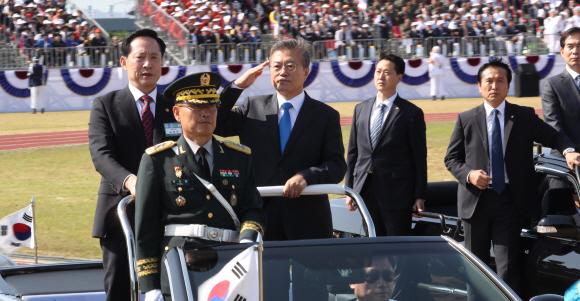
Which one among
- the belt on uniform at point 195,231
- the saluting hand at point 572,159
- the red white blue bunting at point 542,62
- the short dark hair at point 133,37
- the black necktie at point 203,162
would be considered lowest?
the red white blue bunting at point 542,62

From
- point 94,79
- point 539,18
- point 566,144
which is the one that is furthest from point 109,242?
point 539,18

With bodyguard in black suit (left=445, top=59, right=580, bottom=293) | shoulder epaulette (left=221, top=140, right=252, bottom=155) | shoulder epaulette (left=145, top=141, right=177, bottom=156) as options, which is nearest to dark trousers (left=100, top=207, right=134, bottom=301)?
shoulder epaulette (left=145, top=141, right=177, bottom=156)

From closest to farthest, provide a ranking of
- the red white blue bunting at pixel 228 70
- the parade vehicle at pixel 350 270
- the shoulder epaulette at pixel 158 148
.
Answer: the parade vehicle at pixel 350 270
the shoulder epaulette at pixel 158 148
the red white blue bunting at pixel 228 70

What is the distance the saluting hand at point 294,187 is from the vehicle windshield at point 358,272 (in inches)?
34.7

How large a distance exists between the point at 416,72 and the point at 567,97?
1925 cm

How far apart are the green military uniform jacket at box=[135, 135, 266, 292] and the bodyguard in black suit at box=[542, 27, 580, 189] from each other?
2.70 meters

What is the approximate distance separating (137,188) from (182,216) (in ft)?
0.78

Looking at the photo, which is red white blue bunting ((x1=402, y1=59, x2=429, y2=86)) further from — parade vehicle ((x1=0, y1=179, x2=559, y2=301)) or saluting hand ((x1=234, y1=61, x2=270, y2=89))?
parade vehicle ((x1=0, y1=179, x2=559, y2=301))

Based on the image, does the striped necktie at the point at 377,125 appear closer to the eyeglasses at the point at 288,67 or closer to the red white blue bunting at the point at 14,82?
the eyeglasses at the point at 288,67

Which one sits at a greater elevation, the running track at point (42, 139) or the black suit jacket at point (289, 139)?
the black suit jacket at point (289, 139)

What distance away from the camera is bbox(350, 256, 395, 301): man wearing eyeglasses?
2709mm

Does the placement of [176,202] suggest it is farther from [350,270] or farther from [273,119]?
[273,119]

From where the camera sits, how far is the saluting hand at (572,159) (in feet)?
14.4

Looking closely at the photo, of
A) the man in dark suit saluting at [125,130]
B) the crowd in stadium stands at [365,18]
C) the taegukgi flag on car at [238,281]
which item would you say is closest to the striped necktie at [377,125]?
the man in dark suit saluting at [125,130]
